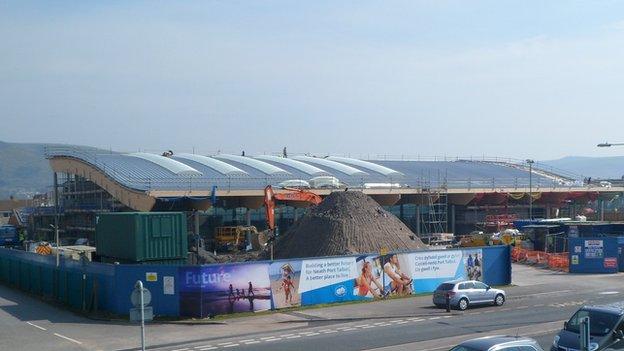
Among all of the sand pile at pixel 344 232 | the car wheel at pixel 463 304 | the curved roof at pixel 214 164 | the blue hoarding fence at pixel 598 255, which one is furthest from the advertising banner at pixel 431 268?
the curved roof at pixel 214 164

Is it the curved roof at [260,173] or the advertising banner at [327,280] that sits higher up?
the curved roof at [260,173]

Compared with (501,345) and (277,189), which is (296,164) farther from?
(501,345)

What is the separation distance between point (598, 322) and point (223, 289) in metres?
17.8

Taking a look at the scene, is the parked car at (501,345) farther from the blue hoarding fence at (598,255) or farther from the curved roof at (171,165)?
the curved roof at (171,165)

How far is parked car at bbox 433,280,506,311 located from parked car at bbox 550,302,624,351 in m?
13.0

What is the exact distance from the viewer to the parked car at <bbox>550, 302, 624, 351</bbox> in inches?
772

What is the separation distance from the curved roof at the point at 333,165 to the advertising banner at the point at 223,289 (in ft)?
164

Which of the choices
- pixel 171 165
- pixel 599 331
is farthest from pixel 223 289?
pixel 171 165

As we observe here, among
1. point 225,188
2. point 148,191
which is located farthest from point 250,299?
point 225,188

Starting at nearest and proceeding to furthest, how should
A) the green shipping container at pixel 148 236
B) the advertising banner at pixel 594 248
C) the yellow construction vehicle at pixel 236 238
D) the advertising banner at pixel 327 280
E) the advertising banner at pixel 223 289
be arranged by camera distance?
the advertising banner at pixel 223 289 → the advertising banner at pixel 327 280 → the green shipping container at pixel 148 236 → the advertising banner at pixel 594 248 → the yellow construction vehicle at pixel 236 238

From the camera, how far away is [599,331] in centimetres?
2036

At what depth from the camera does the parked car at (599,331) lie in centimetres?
1961

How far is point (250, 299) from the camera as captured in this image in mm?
34562

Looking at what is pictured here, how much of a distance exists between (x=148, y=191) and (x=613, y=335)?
4836cm
